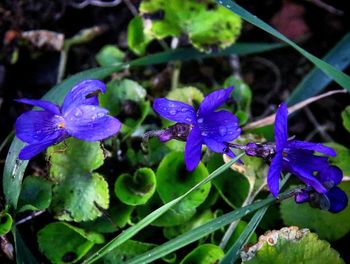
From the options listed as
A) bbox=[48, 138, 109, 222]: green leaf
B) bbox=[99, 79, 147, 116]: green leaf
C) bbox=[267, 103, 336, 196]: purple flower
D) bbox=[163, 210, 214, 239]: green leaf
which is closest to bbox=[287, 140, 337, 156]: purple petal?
bbox=[267, 103, 336, 196]: purple flower

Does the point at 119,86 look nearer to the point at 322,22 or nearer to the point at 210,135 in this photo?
the point at 210,135

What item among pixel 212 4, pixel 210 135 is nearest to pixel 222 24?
pixel 212 4

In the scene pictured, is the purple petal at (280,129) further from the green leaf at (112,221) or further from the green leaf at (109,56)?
the green leaf at (109,56)

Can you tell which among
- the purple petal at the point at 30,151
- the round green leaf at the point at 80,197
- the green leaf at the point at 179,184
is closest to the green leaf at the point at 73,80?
the round green leaf at the point at 80,197

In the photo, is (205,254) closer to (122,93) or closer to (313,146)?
(313,146)

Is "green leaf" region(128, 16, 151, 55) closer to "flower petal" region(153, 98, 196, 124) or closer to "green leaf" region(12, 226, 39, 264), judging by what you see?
"flower petal" region(153, 98, 196, 124)

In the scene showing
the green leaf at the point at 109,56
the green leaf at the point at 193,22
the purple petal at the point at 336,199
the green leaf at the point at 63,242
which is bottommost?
the green leaf at the point at 63,242
